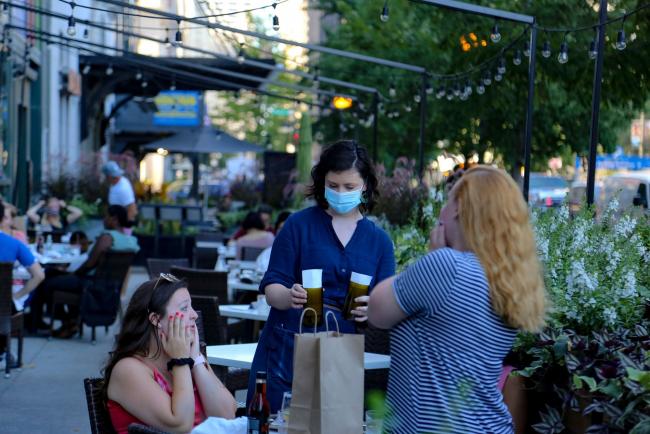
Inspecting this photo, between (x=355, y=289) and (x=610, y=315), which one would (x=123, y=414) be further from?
(x=610, y=315)

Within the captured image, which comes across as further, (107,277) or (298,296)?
(107,277)

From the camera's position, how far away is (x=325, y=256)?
4.46 meters

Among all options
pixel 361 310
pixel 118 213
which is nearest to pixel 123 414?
pixel 361 310

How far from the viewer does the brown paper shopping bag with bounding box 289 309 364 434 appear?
3271mm

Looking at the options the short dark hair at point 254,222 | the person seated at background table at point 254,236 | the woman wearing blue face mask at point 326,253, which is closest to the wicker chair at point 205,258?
the person seated at background table at point 254,236

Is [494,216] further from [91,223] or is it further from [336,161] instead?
[91,223]

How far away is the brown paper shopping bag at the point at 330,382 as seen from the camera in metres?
3.27

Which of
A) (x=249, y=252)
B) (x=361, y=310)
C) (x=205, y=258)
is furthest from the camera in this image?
(x=205, y=258)

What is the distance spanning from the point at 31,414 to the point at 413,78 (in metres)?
15.0

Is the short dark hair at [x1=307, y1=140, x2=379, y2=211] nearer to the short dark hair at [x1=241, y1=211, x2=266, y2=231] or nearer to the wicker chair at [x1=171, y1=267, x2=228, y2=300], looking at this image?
the wicker chair at [x1=171, y1=267, x2=228, y2=300]

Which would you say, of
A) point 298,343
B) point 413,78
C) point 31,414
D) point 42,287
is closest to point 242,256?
point 42,287

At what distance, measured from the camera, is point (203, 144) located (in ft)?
78.0

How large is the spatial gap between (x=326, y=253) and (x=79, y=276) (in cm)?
761

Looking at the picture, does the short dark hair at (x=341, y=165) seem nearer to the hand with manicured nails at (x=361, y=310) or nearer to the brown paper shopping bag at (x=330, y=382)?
the hand with manicured nails at (x=361, y=310)
